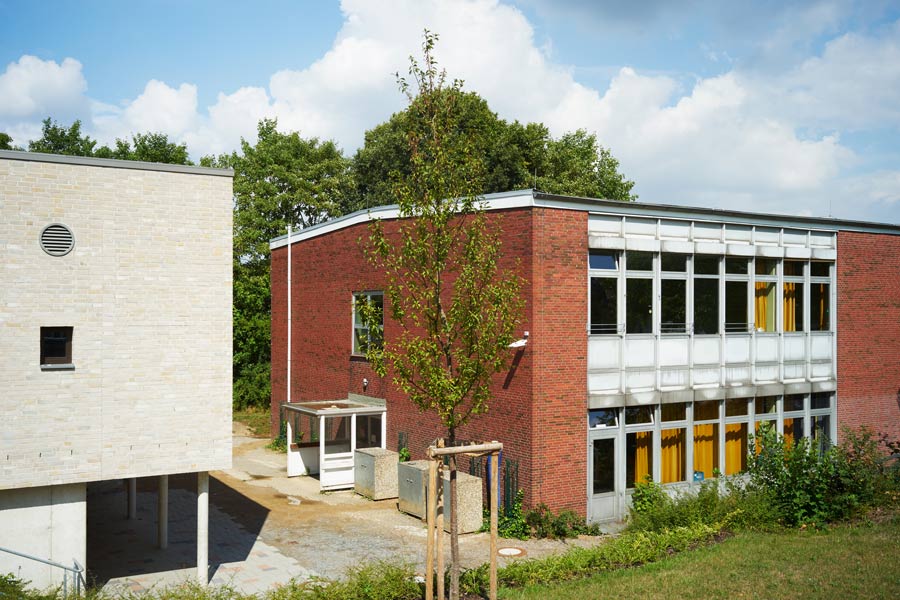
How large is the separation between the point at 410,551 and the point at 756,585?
6.48m

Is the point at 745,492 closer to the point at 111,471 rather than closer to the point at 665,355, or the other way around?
the point at 665,355

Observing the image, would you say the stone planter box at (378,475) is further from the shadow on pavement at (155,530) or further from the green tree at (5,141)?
the green tree at (5,141)

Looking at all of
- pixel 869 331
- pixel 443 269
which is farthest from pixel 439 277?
pixel 869 331

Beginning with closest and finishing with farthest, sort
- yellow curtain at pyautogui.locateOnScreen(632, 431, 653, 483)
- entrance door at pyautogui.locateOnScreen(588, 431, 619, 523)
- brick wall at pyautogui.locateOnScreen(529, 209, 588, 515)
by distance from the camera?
brick wall at pyautogui.locateOnScreen(529, 209, 588, 515)
entrance door at pyautogui.locateOnScreen(588, 431, 619, 523)
yellow curtain at pyautogui.locateOnScreen(632, 431, 653, 483)

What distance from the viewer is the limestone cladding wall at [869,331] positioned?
851 inches

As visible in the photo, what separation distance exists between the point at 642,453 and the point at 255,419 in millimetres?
20941

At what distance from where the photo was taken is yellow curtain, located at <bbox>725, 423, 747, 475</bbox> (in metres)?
19.7

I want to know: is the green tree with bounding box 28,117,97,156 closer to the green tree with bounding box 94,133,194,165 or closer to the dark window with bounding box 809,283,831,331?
the green tree with bounding box 94,133,194,165

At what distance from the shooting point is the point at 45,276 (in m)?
12.3

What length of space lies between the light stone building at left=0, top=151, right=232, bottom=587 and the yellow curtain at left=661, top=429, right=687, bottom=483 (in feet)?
33.1

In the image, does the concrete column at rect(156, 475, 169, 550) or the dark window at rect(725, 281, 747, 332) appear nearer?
the concrete column at rect(156, 475, 169, 550)

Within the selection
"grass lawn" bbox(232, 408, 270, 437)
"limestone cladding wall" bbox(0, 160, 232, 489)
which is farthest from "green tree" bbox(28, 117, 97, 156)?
"limestone cladding wall" bbox(0, 160, 232, 489)

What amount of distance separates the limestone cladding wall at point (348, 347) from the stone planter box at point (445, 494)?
1.01 metres

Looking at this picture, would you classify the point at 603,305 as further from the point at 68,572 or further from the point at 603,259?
the point at 68,572
